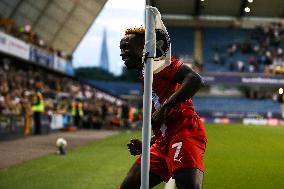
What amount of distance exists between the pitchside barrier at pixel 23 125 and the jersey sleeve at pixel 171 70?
15667mm

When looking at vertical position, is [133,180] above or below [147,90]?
below

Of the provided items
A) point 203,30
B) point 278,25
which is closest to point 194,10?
point 203,30

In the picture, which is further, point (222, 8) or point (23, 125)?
point (222, 8)

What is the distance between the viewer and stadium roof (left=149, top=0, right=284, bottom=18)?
58688mm

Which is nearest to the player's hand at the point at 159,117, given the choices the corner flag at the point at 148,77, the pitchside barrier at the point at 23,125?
the corner flag at the point at 148,77

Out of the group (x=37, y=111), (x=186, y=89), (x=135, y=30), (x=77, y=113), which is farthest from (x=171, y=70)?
(x=77, y=113)

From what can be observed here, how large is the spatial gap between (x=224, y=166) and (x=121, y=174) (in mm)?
2566

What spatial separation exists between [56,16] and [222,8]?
19847mm

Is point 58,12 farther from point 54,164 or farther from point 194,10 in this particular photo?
point 54,164

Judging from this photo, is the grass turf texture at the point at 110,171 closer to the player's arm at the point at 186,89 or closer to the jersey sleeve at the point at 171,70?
the jersey sleeve at the point at 171,70

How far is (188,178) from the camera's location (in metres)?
4.12

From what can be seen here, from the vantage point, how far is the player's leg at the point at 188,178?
409 centimetres

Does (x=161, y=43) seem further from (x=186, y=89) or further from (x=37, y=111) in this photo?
(x=37, y=111)

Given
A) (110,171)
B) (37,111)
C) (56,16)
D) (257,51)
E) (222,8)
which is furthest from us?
(257,51)
